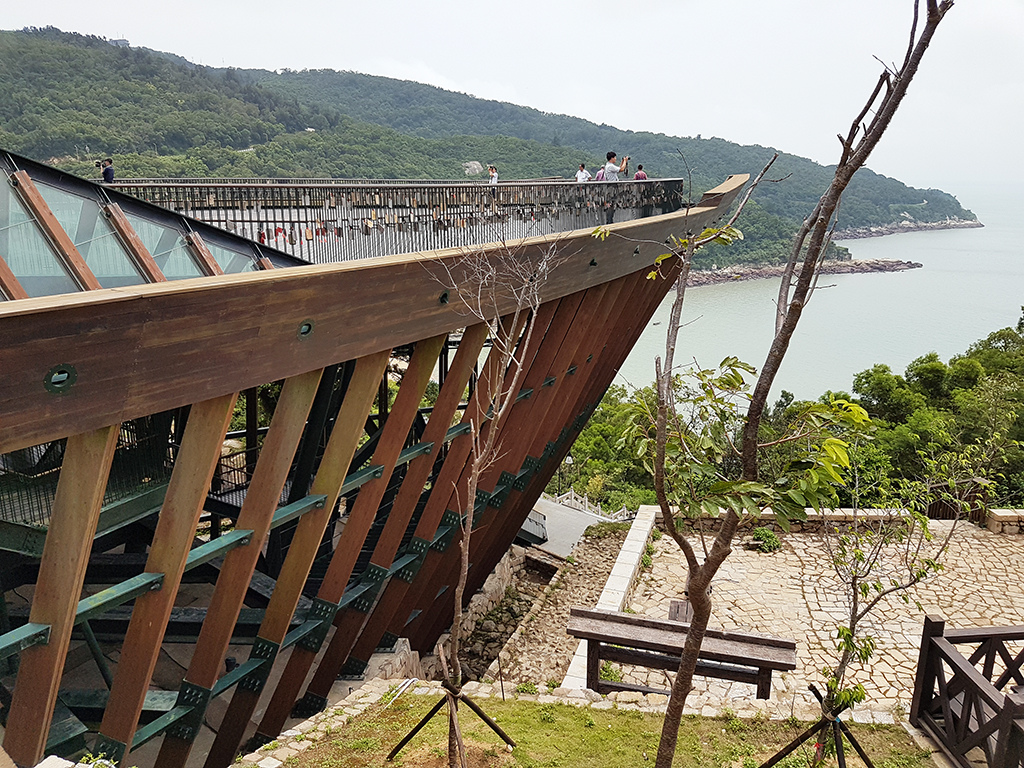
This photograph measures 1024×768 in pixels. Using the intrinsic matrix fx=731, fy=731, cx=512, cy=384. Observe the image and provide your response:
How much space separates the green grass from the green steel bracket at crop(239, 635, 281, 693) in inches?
33.8

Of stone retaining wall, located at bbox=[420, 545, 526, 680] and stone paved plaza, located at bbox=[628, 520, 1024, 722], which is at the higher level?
stone paved plaza, located at bbox=[628, 520, 1024, 722]

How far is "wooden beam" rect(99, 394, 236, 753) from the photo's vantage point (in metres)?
4.07

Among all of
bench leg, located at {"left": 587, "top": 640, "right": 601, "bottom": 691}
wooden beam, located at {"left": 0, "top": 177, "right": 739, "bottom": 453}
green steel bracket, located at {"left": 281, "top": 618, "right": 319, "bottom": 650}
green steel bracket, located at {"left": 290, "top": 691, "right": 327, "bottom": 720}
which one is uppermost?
wooden beam, located at {"left": 0, "top": 177, "right": 739, "bottom": 453}

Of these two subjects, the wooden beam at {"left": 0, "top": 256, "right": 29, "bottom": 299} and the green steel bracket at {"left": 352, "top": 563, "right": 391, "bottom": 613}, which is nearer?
the wooden beam at {"left": 0, "top": 256, "right": 29, "bottom": 299}

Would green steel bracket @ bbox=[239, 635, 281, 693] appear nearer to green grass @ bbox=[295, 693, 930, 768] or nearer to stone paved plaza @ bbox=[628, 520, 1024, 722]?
green grass @ bbox=[295, 693, 930, 768]

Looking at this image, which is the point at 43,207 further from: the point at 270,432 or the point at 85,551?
the point at 85,551

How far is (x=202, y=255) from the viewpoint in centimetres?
570

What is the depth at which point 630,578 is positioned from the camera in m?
9.98

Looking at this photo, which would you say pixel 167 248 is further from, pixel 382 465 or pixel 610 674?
pixel 610 674

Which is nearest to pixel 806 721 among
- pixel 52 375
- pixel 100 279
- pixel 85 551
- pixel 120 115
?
pixel 85 551

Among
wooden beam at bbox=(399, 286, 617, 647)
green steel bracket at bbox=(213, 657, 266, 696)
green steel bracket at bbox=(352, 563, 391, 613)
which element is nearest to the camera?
green steel bracket at bbox=(213, 657, 266, 696)

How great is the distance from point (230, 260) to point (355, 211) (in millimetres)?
2902

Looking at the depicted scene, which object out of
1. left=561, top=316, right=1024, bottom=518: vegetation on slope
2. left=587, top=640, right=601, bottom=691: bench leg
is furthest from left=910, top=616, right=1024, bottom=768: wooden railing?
left=587, top=640, right=601, bottom=691: bench leg

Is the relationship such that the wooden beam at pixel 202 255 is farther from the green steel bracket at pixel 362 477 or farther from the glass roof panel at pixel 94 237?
the green steel bracket at pixel 362 477
